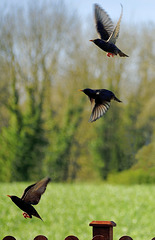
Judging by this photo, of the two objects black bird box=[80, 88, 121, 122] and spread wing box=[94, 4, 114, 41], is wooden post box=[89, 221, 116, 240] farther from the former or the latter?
spread wing box=[94, 4, 114, 41]

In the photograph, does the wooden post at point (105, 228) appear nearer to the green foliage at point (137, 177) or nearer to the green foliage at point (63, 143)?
the green foliage at point (137, 177)

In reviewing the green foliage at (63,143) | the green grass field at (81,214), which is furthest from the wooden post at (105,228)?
the green foliage at (63,143)

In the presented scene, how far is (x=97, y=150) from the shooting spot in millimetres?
14859

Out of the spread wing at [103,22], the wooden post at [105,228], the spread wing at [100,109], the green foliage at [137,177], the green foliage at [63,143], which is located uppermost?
the green foliage at [63,143]

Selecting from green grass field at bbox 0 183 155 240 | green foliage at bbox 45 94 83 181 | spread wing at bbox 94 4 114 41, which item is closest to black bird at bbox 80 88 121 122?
spread wing at bbox 94 4 114 41

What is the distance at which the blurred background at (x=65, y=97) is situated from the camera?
12820mm

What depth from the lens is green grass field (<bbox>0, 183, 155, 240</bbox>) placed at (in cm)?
528

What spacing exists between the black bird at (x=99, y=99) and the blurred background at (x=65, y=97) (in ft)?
36.7

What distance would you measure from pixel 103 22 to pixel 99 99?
345 mm

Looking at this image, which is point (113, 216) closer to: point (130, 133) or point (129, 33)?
point (130, 133)

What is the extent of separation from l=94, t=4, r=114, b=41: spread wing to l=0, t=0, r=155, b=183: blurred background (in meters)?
11.1

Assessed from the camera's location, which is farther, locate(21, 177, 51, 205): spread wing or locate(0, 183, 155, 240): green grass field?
locate(0, 183, 155, 240): green grass field

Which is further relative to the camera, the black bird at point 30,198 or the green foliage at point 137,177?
the green foliage at point 137,177

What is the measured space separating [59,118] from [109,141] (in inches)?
92.9
